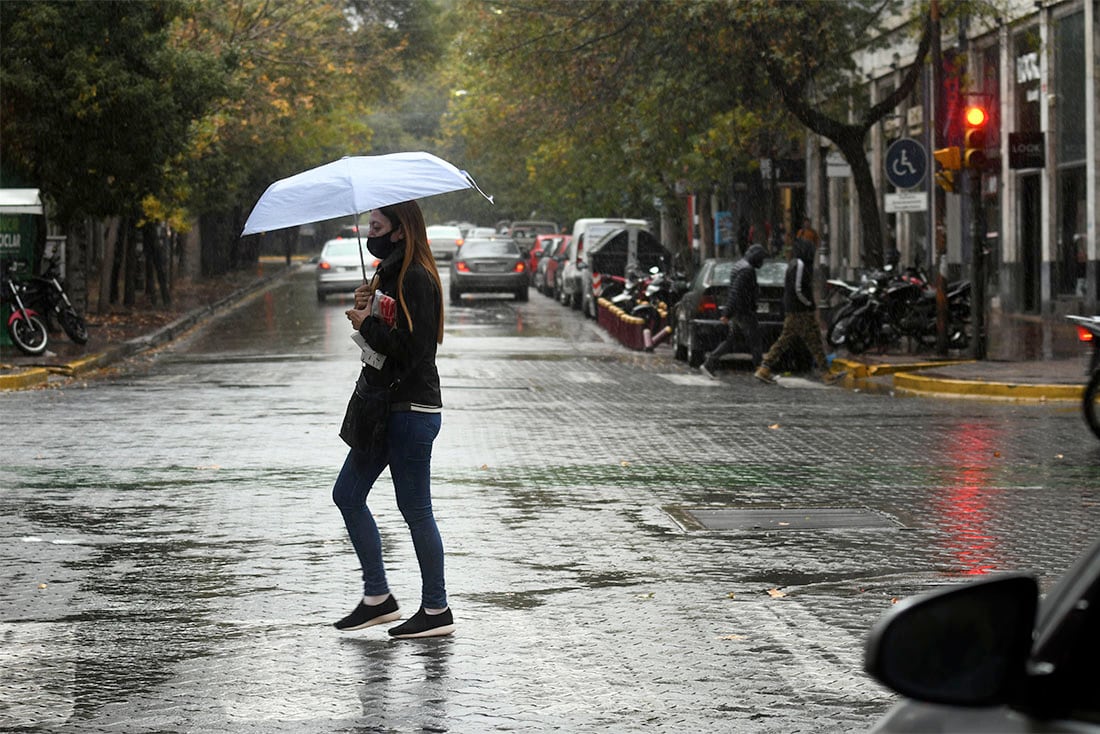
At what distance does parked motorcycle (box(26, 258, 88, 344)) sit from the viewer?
85.6ft

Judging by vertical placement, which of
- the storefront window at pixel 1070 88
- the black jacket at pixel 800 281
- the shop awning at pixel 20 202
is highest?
the storefront window at pixel 1070 88

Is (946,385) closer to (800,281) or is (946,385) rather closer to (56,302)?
(800,281)

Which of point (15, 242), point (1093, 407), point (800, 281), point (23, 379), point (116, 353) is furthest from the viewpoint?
point (116, 353)

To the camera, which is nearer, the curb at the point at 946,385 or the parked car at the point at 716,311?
the curb at the point at 946,385

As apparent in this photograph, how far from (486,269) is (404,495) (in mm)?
38003

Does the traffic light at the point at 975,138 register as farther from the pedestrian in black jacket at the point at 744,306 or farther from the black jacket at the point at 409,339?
the black jacket at the point at 409,339

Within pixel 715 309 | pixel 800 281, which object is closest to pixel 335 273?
pixel 715 309

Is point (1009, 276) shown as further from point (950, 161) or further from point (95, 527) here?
point (95, 527)

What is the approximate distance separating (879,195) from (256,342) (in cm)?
1881

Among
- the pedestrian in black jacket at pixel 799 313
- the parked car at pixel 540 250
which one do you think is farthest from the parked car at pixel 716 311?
the parked car at pixel 540 250

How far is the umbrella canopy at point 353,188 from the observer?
24.6ft

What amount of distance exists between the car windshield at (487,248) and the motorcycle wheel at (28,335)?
71.7 ft

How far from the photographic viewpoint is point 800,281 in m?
21.4

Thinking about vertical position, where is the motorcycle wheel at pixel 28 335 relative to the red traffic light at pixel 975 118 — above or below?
below
